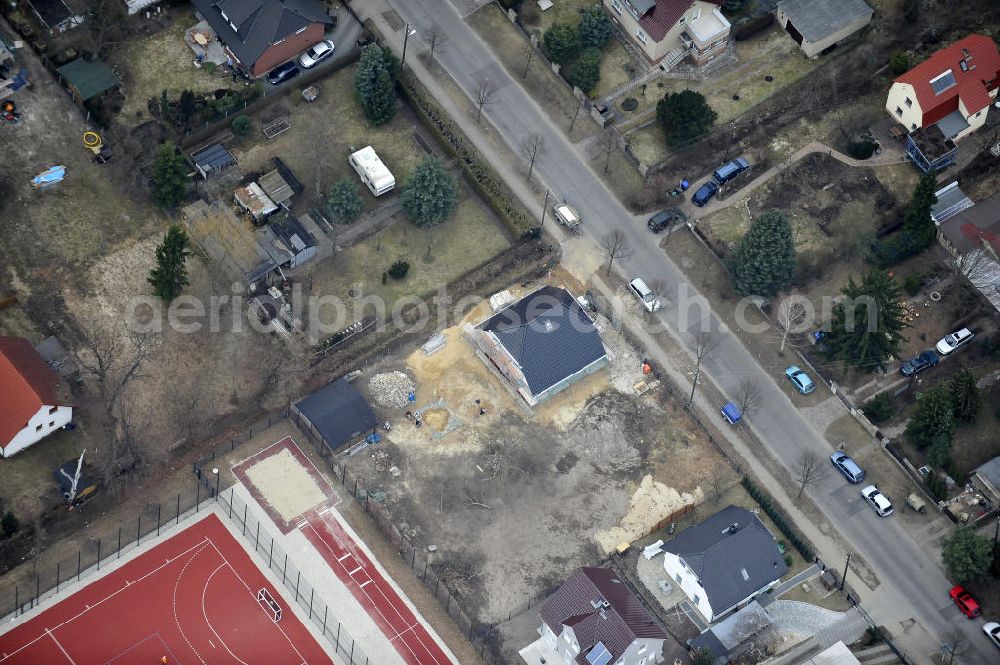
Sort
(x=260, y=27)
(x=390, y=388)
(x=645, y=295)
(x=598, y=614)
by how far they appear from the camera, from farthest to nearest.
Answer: (x=260, y=27) → (x=645, y=295) → (x=390, y=388) → (x=598, y=614)

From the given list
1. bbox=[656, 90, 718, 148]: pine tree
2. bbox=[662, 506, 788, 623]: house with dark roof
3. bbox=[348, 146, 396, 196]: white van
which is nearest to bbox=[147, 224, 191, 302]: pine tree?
bbox=[348, 146, 396, 196]: white van

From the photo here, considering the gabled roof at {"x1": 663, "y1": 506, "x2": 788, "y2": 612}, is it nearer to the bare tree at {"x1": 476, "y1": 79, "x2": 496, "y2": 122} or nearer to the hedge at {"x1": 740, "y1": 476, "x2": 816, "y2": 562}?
the hedge at {"x1": 740, "y1": 476, "x2": 816, "y2": 562}

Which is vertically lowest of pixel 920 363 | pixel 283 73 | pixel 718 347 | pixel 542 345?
pixel 920 363

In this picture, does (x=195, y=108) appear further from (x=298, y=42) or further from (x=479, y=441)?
Answer: (x=479, y=441)

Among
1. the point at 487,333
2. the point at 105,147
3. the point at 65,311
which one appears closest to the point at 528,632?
the point at 487,333

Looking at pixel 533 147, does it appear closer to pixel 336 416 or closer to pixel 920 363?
pixel 336 416

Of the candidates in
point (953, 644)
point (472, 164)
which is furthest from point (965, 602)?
point (472, 164)

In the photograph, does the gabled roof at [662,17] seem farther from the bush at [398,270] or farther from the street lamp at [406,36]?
the bush at [398,270]
